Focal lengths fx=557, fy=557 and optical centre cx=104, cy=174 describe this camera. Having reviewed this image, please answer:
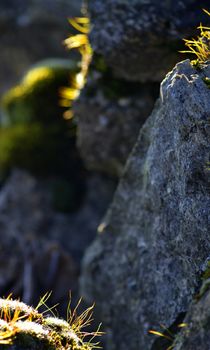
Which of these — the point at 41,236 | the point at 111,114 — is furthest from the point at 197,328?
the point at 41,236

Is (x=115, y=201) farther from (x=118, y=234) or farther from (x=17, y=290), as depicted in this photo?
(x=17, y=290)

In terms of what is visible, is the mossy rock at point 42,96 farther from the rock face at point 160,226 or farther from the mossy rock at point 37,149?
the rock face at point 160,226

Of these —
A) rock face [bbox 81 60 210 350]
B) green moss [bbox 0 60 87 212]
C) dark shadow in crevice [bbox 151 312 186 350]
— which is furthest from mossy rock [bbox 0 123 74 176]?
dark shadow in crevice [bbox 151 312 186 350]

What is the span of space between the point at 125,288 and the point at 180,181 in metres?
2.76

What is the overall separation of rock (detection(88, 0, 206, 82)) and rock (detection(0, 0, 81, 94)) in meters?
8.70

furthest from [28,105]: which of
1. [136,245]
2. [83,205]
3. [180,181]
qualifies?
[180,181]

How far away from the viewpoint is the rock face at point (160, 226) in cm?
612

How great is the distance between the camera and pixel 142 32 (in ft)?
30.7

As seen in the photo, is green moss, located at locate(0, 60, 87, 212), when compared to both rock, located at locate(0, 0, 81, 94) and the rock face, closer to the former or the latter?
rock, located at locate(0, 0, 81, 94)

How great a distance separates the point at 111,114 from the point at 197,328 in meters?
6.97

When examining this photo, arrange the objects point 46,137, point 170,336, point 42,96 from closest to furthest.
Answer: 1. point 170,336
2. point 46,137
3. point 42,96

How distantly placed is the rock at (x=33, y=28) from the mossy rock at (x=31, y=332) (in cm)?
1382

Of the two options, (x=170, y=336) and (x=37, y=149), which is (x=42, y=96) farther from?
(x=170, y=336)

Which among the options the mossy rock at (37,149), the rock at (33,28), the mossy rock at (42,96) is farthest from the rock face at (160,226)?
the rock at (33,28)
